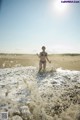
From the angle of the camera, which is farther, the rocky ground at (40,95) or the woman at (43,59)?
the woman at (43,59)

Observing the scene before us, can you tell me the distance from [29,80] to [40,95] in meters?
0.21

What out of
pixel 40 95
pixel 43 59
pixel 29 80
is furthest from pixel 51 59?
pixel 40 95

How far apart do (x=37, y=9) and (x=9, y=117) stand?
3.20ft

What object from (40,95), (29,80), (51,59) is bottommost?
(40,95)

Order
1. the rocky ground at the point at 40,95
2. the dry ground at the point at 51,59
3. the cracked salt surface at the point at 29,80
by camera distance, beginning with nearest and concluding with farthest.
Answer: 1. the rocky ground at the point at 40,95
2. the cracked salt surface at the point at 29,80
3. the dry ground at the point at 51,59

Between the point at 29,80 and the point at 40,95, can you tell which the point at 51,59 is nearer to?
the point at 29,80

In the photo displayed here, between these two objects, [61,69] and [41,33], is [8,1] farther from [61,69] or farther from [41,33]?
[61,69]

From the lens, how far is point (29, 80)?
180 centimetres

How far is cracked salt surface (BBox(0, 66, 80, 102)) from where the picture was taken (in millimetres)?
1700

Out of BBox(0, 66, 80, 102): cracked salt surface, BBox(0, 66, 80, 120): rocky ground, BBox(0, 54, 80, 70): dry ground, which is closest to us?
BBox(0, 66, 80, 120): rocky ground

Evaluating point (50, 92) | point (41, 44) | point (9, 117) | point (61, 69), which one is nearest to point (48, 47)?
point (41, 44)

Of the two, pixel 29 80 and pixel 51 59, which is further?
pixel 51 59

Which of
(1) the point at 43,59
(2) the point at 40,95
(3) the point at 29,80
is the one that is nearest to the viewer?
(2) the point at 40,95

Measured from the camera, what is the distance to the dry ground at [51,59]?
1.83 metres
